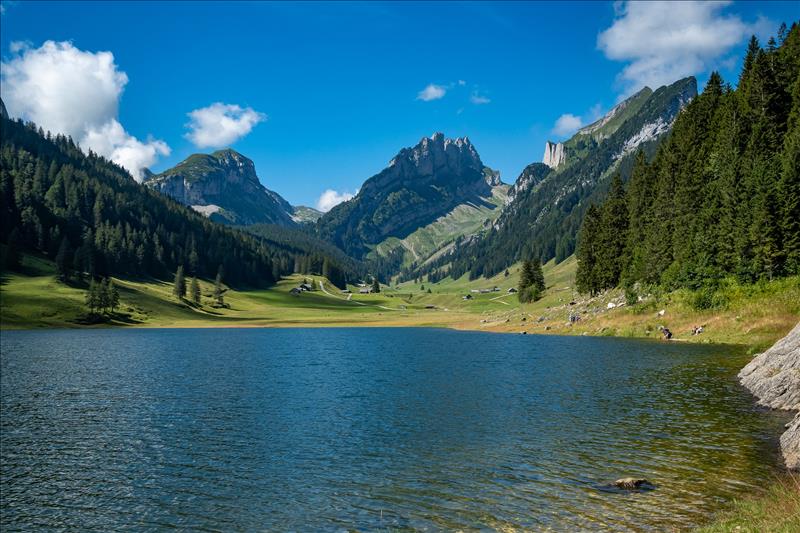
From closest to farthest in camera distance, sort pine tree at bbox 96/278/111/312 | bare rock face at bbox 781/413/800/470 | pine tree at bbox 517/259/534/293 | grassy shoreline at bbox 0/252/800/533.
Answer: grassy shoreline at bbox 0/252/800/533, bare rock face at bbox 781/413/800/470, pine tree at bbox 96/278/111/312, pine tree at bbox 517/259/534/293

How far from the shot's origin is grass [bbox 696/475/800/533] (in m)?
13.3

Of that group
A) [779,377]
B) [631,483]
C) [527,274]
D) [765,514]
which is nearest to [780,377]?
[779,377]

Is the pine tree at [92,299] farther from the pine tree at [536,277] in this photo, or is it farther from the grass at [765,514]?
the grass at [765,514]

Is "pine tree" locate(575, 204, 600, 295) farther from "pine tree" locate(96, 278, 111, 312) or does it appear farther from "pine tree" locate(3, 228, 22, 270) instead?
"pine tree" locate(3, 228, 22, 270)

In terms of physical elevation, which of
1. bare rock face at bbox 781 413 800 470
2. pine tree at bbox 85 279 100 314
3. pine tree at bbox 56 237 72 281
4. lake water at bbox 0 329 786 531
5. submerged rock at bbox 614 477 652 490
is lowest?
lake water at bbox 0 329 786 531

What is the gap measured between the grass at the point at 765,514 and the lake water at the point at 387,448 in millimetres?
1030

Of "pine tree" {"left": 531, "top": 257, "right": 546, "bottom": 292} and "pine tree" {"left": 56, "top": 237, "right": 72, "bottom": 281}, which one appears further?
"pine tree" {"left": 56, "top": 237, "right": 72, "bottom": 281}

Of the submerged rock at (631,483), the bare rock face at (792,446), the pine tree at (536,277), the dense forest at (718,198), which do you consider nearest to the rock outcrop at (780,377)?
the bare rock face at (792,446)

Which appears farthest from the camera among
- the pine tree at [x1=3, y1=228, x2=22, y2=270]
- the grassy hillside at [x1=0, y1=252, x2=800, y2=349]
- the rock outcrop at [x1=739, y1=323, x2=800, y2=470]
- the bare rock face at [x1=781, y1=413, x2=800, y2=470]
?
the pine tree at [x1=3, y1=228, x2=22, y2=270]

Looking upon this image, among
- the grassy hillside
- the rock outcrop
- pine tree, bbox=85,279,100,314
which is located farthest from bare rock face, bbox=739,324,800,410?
pine tree, bbox=85,279,100,314

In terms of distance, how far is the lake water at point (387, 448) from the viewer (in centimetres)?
1861

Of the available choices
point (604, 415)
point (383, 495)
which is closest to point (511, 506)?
point (383, 495)

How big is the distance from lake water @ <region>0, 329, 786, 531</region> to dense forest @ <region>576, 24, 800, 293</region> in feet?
78.2

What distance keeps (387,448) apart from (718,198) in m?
76.7
